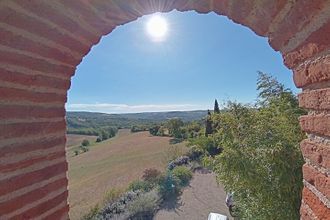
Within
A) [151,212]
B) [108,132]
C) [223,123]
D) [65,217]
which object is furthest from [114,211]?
[108,132]

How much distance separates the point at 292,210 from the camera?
418 centimetres

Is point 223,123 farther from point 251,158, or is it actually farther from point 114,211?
point 114,211

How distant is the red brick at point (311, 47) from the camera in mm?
1002

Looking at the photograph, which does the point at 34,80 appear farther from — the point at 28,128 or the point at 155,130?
the point at 155,130

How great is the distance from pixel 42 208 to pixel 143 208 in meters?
6.70

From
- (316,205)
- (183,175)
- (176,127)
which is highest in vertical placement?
(316,205)

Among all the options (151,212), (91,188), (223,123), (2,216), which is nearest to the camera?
(2,216)

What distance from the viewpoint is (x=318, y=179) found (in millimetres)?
1128

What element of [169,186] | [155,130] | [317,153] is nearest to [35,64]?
[317,153]

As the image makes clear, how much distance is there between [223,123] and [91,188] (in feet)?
31.5

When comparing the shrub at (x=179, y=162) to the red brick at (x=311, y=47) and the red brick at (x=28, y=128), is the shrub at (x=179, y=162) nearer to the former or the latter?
the red brick at (x=28, y=128)

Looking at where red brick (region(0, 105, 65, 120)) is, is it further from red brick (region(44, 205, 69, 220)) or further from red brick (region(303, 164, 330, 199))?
red brick (region(303, 164, 330, 199))

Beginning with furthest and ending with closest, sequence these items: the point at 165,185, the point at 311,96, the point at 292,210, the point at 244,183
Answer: the point at 165,185 < the point at 244,183 < the point at 292,210 < the point at 311,96

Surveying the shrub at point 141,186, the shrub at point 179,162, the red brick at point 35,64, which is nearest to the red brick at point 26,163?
the red brick at point 35,64
